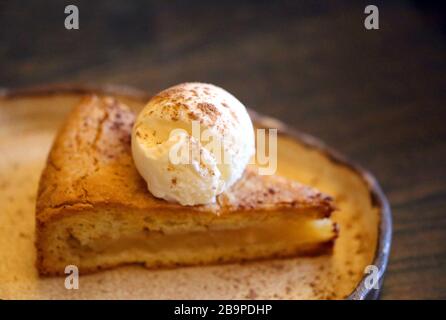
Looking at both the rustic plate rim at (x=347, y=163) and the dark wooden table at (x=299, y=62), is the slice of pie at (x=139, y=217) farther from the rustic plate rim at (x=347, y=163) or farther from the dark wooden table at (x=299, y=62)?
the dark wooden table at (x=299, y=62)

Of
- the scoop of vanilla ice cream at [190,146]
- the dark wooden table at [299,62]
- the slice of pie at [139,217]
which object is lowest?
the slice of pie at [139,217]

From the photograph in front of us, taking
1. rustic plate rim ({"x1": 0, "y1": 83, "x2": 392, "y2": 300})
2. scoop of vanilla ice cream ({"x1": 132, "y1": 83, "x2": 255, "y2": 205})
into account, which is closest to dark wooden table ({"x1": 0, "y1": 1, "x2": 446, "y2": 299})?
rustic plate rim ({"x1": 0, "y1": 83, "x2": 392, "y2": 300})

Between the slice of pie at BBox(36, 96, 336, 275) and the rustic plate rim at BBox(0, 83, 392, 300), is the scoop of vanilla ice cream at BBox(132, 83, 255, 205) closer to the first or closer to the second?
the slice of pie at BBox(36, 96, 336, 275)

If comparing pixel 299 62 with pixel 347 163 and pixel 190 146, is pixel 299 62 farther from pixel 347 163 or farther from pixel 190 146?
pixel 190 146

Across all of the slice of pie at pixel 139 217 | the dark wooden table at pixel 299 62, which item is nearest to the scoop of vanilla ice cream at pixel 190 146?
the slice of pie at pixel 139 217

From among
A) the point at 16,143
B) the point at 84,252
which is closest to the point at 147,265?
the point at 84,252
